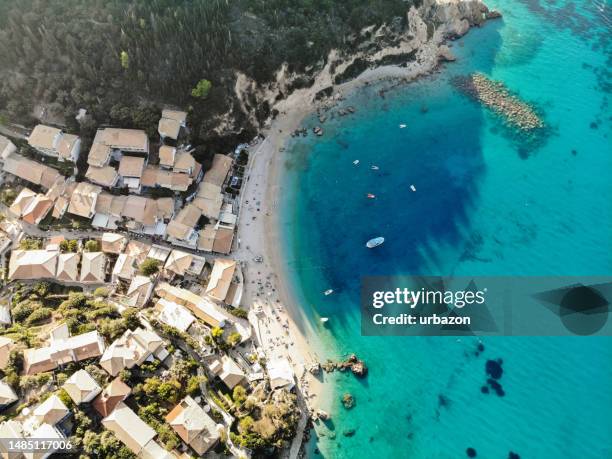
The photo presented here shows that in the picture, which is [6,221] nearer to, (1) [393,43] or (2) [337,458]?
(2) [337,458]

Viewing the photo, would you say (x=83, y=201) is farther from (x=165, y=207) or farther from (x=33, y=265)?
(x=165, y=207)

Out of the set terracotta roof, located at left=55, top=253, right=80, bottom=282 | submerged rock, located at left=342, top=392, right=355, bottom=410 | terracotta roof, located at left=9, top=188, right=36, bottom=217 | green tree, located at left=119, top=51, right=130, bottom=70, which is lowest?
submerged rock, located at left=342, top=392, right=355, bottom=410

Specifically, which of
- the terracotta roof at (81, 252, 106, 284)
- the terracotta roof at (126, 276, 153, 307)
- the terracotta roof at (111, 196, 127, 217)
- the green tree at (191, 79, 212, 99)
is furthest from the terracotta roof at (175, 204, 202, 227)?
the green tree at (191, 79, 212, 99)

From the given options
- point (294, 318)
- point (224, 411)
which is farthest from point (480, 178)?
point (224, 411)

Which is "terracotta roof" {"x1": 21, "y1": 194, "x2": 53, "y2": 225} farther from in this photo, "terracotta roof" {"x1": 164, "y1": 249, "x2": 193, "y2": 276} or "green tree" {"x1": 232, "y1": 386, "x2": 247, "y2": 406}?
"green tree" {"x1": 232, "y1": 386, "x2": 247, "y2": 406}

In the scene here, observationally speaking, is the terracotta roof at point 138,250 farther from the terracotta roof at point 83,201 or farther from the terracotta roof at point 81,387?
the terracotta roof at point 81,387

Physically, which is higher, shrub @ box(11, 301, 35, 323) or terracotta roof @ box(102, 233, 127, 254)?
terracotta roof @ box(102, 233, 127, 254)
